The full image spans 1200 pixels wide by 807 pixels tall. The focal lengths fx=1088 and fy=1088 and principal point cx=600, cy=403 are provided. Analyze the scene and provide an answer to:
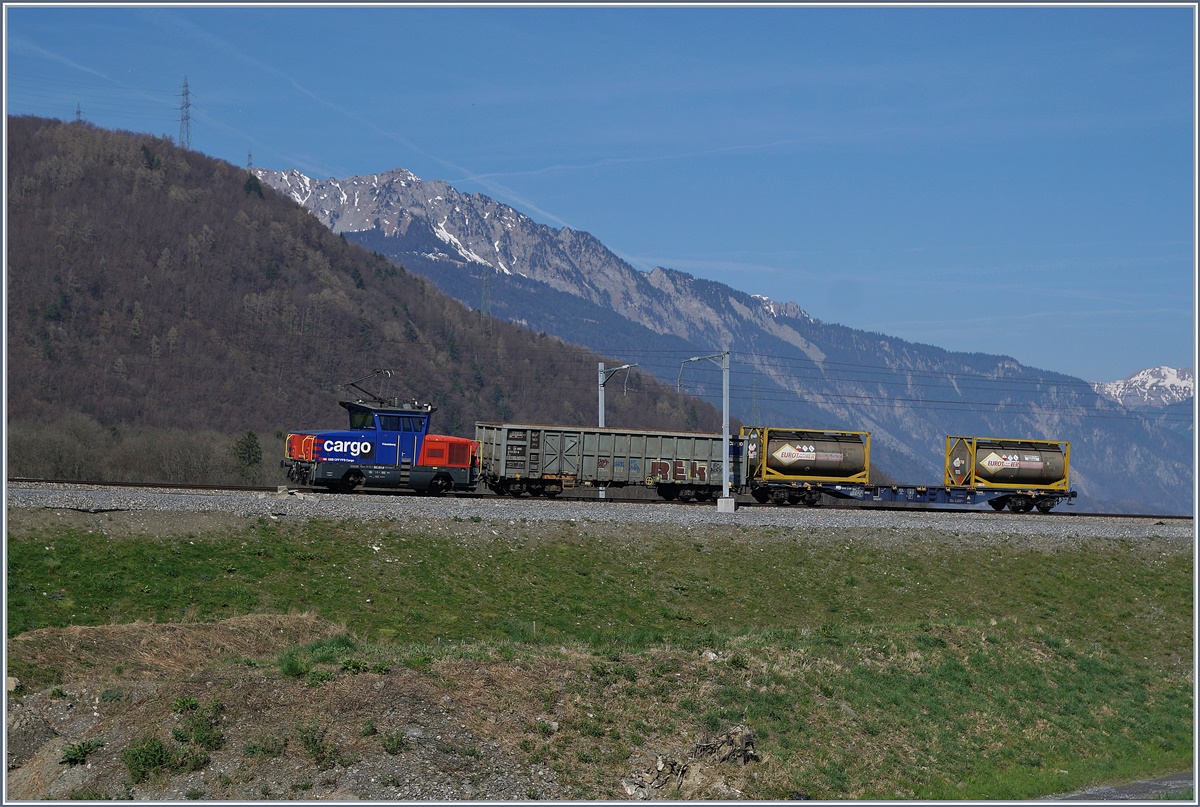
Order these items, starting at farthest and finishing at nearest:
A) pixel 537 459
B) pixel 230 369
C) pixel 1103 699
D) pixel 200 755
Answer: pixel 230 369, pixel 537 459, pixel 1103 699, pixel 200 755

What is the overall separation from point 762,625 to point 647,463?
19.3 metres

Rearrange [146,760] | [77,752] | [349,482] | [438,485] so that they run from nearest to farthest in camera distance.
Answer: [146,760], [77,752], [349,482], [438,485]

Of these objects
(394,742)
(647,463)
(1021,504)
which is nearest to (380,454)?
(647,463)

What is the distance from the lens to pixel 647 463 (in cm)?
4812

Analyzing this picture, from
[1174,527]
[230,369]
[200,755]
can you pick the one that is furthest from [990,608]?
[230,369]

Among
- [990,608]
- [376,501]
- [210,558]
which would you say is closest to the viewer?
[210,558]

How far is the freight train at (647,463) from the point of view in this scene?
1661 inches

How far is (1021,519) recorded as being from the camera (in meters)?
42.9

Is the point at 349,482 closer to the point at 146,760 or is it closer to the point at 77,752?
the point at 77,752

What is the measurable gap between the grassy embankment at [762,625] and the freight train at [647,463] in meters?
10.0

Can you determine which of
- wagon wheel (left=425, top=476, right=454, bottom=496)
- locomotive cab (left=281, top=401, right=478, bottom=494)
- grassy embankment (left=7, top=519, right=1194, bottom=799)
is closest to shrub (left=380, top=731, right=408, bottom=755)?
grassy embankment (left=7, top=519, right=1194, bottom=799)

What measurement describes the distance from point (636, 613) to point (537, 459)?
18.5 m

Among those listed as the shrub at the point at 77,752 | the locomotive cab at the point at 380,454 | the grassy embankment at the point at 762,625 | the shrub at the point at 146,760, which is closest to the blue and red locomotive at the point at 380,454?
the locomotive cab at the point at 380,454

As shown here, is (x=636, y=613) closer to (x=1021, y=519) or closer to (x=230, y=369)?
(x=1021, y=519)
